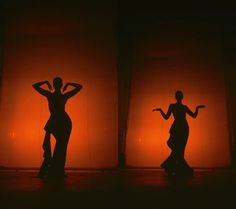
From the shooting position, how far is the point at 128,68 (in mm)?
9555

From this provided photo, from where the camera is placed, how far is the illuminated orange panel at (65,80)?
7684 millimetres

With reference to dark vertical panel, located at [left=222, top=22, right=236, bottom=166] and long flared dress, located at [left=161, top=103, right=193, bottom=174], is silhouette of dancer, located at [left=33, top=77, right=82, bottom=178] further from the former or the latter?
dark vertical panel, located at [left=222, top=22, right=236, bottom=166]

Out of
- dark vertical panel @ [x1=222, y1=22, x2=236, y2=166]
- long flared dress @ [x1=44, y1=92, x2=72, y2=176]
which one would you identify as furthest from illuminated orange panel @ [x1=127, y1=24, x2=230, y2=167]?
long flared dress @ [x1=44, y1=92, x2=72, y2=176]

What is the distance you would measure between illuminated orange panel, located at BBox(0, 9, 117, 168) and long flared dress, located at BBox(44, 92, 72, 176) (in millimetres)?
1497

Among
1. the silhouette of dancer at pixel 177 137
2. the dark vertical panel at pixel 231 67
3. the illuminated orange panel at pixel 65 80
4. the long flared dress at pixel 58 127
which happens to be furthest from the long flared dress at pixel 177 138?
the dark vertical panel at pixel 231 67

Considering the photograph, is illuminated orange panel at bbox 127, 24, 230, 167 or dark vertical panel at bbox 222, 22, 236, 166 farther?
dark vertical panel at bbox 222, 22, 236, 166

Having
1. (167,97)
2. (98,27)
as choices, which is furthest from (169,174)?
(98,27)

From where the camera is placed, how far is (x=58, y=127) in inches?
240

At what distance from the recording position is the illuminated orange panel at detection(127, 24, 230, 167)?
8.55 m

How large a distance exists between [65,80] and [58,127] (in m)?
1.95

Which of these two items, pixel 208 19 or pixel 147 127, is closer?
pixel 147 127

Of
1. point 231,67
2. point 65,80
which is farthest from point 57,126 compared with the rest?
point 231,67

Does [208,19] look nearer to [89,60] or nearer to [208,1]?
[208,1]

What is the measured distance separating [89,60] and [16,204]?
198 inches
